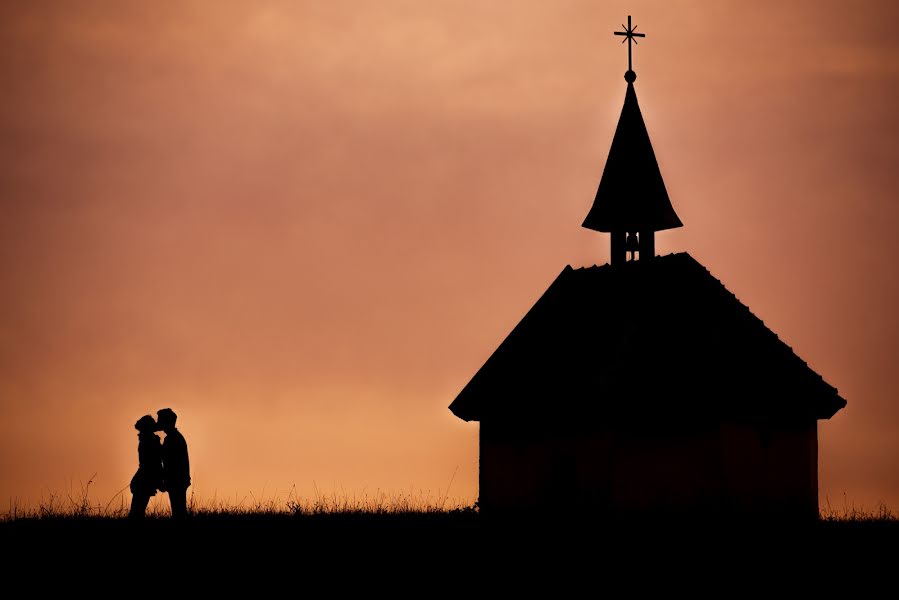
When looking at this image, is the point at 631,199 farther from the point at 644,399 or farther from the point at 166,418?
the point at 166,418

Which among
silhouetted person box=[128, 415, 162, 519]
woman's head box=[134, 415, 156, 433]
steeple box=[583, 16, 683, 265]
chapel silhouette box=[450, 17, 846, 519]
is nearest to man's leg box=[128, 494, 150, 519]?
silhouetted person box=[128, 415, 162, 519]

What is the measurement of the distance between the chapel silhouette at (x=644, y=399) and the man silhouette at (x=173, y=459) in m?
9.03

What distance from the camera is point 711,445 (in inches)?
996

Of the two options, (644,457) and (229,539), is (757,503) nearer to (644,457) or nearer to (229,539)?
(644,457)

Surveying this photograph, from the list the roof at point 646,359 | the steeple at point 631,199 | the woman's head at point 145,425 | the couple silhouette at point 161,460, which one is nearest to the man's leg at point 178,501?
the couple silhouette at point 161,460

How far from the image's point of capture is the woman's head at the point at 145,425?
70.8ft

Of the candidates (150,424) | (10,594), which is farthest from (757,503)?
(10,594)

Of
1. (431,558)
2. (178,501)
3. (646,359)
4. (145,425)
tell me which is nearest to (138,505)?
(178,501)

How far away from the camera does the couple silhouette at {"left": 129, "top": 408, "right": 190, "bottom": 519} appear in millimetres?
21438

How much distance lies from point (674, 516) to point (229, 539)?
9819mm

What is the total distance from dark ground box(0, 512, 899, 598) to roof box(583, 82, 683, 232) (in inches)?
393

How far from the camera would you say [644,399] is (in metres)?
25.6

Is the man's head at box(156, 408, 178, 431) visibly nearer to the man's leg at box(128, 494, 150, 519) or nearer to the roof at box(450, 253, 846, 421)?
the man's leg at box(128, 494, 150, 519)

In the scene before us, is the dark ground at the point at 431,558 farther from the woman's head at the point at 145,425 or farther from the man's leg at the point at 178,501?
the woman's head at the point at 145,425
